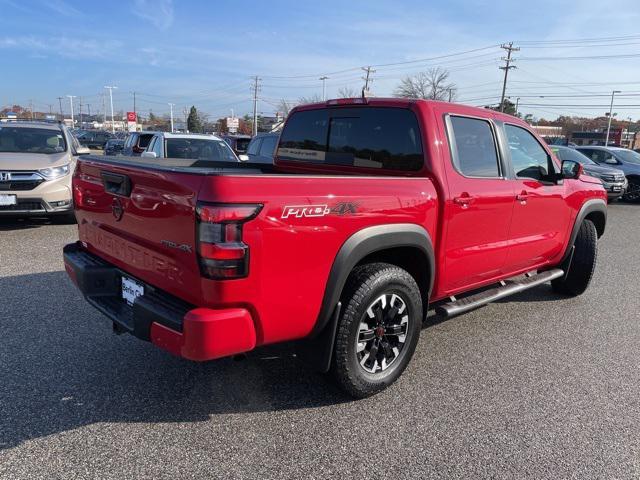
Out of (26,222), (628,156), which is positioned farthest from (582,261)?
(628,156)

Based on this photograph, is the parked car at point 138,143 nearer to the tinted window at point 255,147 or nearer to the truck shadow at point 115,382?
the tinted window at point 255,147

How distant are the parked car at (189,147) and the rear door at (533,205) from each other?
20.6ft

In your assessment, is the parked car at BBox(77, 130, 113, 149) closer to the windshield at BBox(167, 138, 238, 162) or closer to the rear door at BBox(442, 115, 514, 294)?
the windshield at BBox(167, 138, 238, 162)

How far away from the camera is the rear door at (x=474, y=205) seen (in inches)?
135

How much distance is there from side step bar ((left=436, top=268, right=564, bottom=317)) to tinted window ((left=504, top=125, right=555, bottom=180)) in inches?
37.7

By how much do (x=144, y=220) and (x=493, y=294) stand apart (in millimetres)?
2824

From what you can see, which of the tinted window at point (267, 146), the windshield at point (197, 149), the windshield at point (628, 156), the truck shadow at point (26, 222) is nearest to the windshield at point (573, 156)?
the windshield at point (628, 156)

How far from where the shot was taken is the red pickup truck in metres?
2.33

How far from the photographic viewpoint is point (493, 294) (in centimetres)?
403

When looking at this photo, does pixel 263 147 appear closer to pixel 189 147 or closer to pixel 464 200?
→ pixel 189 147

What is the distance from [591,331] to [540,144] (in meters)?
1.81

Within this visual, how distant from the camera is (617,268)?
6.91 m

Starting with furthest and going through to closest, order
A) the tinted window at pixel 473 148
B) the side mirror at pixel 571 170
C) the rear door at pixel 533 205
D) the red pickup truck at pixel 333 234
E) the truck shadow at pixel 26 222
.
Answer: the truck shadow at pixel 26 222
the side mirror at pixel 571 170
the rear door at pixel 533 205
the tinted window at pixel 473 148
the red pickup truck at pixel 333 234

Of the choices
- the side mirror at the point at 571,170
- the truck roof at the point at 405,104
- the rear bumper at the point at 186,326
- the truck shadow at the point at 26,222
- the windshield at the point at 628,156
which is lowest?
the truck shadow at the point at 26,222
